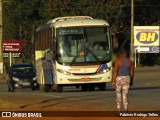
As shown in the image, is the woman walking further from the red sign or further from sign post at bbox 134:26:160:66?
sign post at bbox 134:26:160:66

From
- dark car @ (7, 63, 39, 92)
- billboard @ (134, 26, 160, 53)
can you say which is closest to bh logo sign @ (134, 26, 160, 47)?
billboard @ (134, 26, 160, 53)

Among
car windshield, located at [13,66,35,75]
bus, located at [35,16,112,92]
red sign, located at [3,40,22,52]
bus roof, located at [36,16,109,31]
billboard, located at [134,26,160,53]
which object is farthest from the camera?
billboard, located at [134,26,160,53]

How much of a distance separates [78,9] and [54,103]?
174ft

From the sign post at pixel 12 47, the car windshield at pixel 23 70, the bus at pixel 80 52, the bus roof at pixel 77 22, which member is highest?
the bus roof at pixel 77 22

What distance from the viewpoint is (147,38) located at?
77375mm

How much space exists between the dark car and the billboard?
3929cm

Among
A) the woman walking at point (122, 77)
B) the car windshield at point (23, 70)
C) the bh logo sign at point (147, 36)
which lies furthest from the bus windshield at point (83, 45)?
the bh logo sign at point (147, 36)

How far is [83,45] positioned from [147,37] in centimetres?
4467

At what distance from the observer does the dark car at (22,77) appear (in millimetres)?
31572

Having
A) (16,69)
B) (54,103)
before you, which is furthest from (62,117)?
(16,69)

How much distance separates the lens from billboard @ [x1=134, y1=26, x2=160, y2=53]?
3014 inches

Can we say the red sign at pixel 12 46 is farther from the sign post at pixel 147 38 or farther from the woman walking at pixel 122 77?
the woman walking at pixel 122 77

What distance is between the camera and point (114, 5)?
7850 cm

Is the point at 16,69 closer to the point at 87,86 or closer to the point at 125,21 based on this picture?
the point at 87,86
